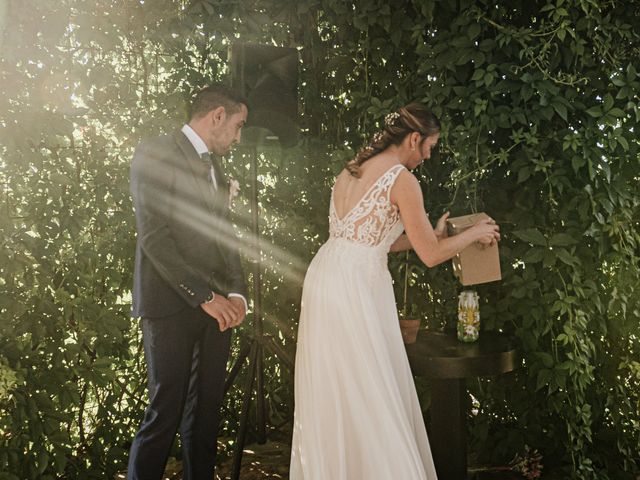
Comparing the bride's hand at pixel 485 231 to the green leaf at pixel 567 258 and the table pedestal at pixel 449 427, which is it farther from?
the table pedestal at pixel 449 427

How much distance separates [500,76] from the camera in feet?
10.6

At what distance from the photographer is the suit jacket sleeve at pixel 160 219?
8.95ft

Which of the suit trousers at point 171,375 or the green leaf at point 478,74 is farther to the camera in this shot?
the green leaf at point 478,74

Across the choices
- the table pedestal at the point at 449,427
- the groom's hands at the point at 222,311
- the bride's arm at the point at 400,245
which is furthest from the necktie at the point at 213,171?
the table pedestal at the point at 449,427

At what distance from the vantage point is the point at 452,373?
297 cm

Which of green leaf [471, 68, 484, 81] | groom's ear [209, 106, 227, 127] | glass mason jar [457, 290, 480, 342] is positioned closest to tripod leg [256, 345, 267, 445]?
glass mason jar [457, 290, 480, 342]

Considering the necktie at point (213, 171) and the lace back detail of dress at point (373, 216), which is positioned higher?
the necktie at point (213, 171)

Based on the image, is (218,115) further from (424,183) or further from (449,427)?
(449,427)

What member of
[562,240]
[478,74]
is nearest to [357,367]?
[562,240]

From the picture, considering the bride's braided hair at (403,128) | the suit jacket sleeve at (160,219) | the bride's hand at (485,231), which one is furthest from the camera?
the bride's braided hair at (403,128)

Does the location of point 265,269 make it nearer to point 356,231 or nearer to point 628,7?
point 356,231

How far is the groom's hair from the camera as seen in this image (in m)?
2.91

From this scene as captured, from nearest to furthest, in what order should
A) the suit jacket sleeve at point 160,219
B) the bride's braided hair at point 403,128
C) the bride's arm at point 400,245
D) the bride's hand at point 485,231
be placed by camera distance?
the suit jacket sleeve at point 160,219 → the bride's hand at point 485,231 → the bride's braided hair at point 403,128 → the bride's arm at point 400,245

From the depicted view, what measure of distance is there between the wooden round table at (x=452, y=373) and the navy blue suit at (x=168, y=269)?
37.4 inches
